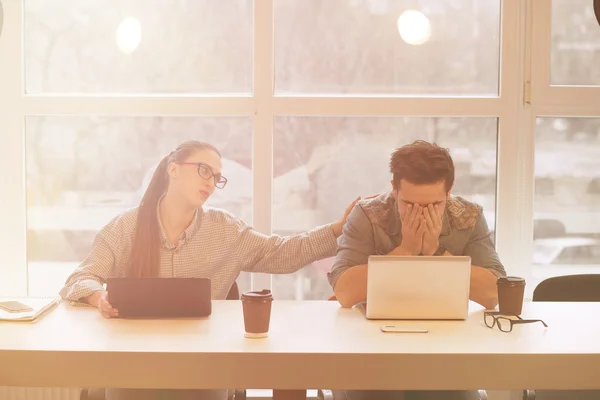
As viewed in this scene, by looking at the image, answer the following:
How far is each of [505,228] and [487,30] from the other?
86 centimetres

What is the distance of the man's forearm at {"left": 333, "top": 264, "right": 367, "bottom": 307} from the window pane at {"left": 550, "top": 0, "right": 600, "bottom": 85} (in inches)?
57.1

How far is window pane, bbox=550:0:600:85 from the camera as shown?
9.70 feet

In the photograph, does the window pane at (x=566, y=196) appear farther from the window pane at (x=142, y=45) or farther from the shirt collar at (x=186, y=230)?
the shirt collar at (x=186, y=230)

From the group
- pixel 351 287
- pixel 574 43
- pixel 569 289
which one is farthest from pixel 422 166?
pixel 574 43

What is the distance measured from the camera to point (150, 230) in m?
2.41

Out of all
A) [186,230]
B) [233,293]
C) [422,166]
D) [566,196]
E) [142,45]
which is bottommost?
[233,293]

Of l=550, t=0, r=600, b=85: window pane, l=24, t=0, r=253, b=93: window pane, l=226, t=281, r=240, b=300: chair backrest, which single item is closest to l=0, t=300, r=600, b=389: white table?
l=226, t=281, r=240, b=300: chair backrest

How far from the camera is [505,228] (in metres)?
2.99

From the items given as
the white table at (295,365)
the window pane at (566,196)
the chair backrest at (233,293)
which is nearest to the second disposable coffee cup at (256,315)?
the white table at (295,365)

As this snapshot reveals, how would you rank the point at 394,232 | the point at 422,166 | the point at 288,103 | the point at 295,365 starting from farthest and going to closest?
the point at 288,103
the point at 394,232
the point at 422,166
the point at 295,365

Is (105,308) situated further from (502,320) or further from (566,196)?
(566,196)

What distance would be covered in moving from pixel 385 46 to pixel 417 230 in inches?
41.2

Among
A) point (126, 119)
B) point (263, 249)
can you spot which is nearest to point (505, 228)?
point (263, 249)

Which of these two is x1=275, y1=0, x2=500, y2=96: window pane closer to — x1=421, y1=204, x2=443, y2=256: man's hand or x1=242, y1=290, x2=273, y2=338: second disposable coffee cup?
x1=421, y1=204, x2=443, y2=256: man's hand
